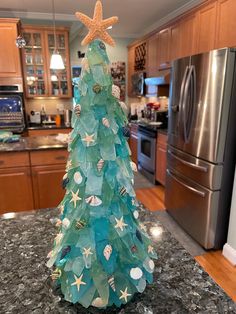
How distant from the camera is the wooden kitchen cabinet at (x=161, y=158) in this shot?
348 cm

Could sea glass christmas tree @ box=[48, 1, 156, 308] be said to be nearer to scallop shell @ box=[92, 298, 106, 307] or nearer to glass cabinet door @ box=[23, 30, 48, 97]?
scallop shell @ box=[92, 298, 106, 307]

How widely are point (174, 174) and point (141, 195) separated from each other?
991 mm

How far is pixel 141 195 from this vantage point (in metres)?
3.56

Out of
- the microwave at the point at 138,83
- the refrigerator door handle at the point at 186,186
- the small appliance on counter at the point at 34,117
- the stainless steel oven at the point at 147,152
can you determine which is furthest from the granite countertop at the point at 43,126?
the refrigerator door handle at the point at 186,186

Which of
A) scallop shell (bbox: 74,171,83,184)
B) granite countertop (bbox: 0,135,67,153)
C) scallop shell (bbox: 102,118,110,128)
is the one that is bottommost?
granite countertop (bbox: 0,135,67,153)

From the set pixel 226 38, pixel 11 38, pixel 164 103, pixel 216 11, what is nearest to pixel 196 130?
pixel 226 38

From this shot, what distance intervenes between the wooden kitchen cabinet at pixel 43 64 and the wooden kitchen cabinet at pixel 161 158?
2105 mm

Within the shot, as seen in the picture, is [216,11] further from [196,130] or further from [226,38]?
[196,130]

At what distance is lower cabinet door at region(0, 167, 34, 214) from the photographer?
238cm

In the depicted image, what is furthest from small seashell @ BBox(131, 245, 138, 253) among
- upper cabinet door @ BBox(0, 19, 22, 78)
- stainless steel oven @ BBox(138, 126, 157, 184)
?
upper cabinet door @ BBox(0, 19, 22, 78)

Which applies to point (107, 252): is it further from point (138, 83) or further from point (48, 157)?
point (138, 83)

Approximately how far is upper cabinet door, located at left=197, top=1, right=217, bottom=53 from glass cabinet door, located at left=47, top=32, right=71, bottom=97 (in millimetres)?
2477

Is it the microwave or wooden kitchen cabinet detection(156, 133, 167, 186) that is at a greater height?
the microwave

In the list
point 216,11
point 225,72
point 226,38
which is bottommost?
point 225,72
